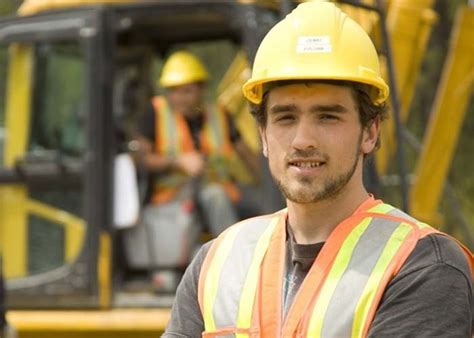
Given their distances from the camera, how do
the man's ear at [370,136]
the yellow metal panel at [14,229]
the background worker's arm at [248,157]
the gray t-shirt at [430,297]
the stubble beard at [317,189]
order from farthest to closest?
the yellow metal panel at [14,229] < the background worker's arm at [248,157] < the man's ear at [370,136] < the stubble beard at [317,189] < the gray t-shirt at [430,297]

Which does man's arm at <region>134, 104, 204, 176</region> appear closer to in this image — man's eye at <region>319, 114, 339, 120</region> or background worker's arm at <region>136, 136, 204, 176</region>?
background worker's arm at <region>136, 136, 204, 176</region>

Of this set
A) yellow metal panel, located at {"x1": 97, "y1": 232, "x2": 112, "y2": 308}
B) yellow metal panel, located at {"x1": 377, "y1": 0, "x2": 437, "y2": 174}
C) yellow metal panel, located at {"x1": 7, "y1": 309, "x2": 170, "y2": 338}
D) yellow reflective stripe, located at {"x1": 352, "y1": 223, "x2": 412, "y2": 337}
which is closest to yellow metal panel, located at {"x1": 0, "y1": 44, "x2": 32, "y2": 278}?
yellow metal panel, located at {"x1": 7, "y1": 309, "x2": 170, "y2": 338}

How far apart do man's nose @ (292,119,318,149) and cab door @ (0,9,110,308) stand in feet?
15.9

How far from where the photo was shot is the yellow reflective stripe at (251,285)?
2906 millimetres

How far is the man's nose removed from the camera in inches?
113

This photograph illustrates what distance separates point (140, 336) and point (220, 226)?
2.50 feet

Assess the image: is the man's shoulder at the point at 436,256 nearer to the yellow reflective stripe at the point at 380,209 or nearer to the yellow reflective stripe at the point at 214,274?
the yellow reflective stripe at the point at 380,209

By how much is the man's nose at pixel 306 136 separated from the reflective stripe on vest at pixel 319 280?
184 millimetres

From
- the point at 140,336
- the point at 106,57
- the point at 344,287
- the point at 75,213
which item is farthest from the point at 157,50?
the point at 344,287

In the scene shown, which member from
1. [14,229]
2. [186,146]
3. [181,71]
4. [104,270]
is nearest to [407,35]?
[181,71]

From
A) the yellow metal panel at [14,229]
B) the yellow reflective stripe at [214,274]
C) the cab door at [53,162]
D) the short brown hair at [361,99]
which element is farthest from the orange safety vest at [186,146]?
the short brown hair at [361,99]

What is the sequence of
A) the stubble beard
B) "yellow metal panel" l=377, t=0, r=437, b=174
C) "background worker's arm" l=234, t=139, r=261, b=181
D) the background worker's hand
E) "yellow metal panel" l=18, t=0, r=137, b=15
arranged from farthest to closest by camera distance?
"yellow metal panel" l=377, t=0, r=437, b=174 < "yellow metal panel" l=18, t=0, r=137, b=15 < "background worker's arm" l=234, t=139, r=261, b=181 < the background worker's hand < the stubble beard

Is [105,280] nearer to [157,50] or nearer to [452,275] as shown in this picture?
[157,50]

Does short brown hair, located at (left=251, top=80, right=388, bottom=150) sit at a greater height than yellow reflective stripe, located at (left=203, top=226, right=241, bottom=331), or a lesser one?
greater
